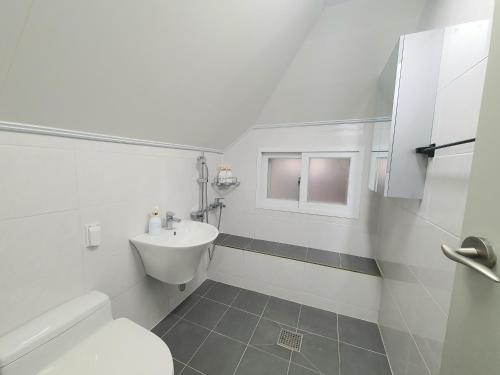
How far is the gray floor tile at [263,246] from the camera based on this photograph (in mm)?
1982

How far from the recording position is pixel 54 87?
773mm

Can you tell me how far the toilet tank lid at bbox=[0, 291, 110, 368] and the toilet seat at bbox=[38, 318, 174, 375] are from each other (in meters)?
0.11

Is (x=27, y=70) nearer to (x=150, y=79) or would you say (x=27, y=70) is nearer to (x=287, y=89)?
(x=150, y=79)

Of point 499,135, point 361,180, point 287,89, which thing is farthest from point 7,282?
point 361,180

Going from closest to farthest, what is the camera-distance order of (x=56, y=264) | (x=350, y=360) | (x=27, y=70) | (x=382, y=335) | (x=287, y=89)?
(x=27, y=70)
(x=56, y=264)
(x=350, y=360)
(x=382, y=335)
(x=287, y=89)

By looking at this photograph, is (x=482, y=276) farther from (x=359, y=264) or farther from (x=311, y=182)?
(x=311, y=182)

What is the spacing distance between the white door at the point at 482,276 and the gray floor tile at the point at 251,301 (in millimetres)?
1498

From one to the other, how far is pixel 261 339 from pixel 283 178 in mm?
1496

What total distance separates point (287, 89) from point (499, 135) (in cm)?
164

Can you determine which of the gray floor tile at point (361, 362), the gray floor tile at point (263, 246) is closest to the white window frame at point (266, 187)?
Result: the gray floor tile at point (263, 246)

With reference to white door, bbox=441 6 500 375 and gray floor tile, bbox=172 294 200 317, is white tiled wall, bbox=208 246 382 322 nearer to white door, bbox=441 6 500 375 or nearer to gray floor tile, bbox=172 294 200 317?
gray floor tile, bbox=172 294 200 317

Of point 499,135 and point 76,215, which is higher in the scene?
point 499,135

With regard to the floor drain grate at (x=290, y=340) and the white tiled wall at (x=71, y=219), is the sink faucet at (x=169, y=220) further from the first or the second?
the floor drain grate at (x=290, y=340)

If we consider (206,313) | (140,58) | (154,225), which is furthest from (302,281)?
(140,58)
